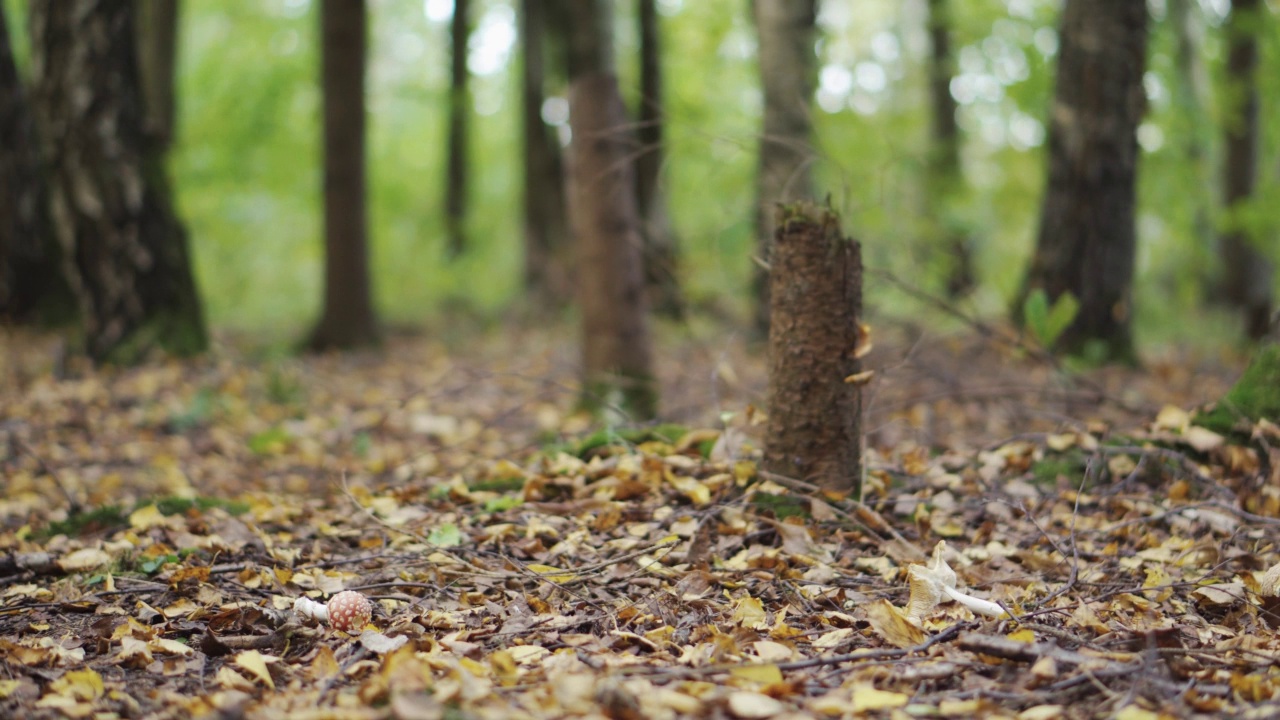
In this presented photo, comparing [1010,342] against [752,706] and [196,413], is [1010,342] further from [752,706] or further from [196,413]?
[196,413]

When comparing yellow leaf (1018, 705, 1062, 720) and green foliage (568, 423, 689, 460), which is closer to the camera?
yellow leaf (1018, 705, 1062, 720)

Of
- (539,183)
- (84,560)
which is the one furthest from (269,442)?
(539,183)

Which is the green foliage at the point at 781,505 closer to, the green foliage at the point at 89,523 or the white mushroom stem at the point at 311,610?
the white mushroom stem at the point at 311,610

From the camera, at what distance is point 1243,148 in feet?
35.6

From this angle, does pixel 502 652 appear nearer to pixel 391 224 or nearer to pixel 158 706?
pixel 158 706

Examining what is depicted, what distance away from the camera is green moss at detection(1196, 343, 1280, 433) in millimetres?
3512

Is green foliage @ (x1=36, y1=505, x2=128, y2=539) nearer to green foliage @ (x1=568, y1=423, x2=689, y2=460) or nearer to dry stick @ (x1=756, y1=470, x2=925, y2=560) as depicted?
green foliage @ (x1=568, y1=423, x2=689, y2=460)

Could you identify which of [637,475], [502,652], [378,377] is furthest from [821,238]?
[378,377]

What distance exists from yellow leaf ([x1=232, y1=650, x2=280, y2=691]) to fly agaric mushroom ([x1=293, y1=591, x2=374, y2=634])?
24 cm

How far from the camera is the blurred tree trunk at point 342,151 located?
8703mm

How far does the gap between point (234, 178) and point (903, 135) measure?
10249 millimetres

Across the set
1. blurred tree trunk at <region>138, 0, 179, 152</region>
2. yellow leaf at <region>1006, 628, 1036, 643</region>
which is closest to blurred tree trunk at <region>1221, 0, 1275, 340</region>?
yellow leaf at <region>1006, 628, 1036, 643</region>

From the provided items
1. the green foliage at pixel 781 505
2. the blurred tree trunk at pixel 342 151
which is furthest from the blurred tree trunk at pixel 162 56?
the green foliage at pixel 781 505

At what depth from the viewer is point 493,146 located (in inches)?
836
